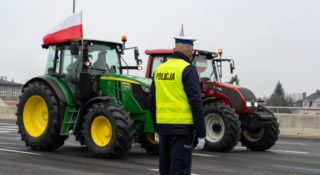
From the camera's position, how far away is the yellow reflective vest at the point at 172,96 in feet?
20.8

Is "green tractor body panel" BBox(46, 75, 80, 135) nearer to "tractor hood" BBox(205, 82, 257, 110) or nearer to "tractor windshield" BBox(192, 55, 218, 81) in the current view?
"tractor hood" BBox(205, 82, 257, 110)

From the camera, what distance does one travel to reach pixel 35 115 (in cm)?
1377

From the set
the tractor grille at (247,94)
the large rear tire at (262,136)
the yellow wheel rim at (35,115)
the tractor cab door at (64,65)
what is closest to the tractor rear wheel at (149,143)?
the tractor cab door at (64,65)

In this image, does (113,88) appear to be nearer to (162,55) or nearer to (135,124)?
(135,124)

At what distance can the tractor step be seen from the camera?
41.9 feet

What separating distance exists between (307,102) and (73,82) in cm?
12831

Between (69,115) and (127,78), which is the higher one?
(127,78)

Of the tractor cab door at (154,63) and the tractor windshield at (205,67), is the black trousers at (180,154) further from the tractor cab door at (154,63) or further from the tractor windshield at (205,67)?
the tractor cab door at (154,63)

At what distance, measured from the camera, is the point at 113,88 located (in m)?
12.8

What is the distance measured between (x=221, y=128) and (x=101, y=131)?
11.0 feet

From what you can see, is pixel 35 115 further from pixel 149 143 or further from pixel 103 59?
pixel 149 143

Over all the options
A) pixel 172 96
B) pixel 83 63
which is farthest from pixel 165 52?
pixel 172 96

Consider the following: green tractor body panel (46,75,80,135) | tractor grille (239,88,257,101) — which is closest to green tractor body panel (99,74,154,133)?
green tractor body panel (46,75,80,135)

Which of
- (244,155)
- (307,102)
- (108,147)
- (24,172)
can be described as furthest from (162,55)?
(307,102)
